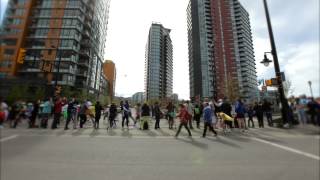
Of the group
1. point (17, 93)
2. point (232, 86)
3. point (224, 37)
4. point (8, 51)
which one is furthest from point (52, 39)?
point (232, 86)

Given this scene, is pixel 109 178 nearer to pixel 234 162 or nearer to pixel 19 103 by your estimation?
pixel 19 103

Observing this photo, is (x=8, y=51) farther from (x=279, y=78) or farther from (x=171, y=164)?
(x=171, y=164)

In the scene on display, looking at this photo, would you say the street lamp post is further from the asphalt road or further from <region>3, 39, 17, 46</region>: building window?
<region>3, 39, 17, 46</region>: building window

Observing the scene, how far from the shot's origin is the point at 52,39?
144 centimetres

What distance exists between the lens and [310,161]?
8.66 ft

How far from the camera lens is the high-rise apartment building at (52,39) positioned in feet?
3.92

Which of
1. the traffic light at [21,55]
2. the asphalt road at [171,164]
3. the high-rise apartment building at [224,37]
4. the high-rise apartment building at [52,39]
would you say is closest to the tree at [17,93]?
the high-rise apartment building at [52,39]

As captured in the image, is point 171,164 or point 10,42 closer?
point 10,42

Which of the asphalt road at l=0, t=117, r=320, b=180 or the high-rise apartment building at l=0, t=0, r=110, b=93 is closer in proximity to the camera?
the high-rise apartment building at l=0, t=0, r=110, b=93

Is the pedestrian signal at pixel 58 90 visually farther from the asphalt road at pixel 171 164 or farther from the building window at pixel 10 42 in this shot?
the asphalt road at pixel 171 164

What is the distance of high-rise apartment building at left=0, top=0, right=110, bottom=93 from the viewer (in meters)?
1.20

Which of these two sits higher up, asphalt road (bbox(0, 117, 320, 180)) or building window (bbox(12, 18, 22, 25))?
building window (bbox(12, 18, 22, 25))

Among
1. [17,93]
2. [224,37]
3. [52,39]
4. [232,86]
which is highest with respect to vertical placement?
[224,37]

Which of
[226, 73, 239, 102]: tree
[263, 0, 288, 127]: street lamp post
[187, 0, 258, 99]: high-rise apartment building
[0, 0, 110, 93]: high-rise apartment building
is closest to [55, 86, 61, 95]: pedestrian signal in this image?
[0, 0, 110, 93]: high-rise apartment building
